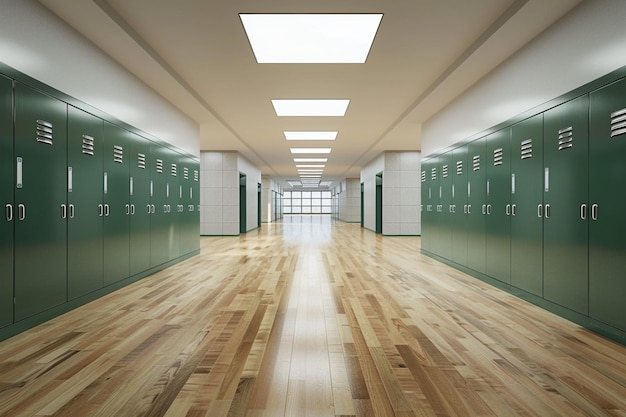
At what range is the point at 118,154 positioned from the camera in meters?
5.94

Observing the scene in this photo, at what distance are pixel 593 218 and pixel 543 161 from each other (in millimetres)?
1161

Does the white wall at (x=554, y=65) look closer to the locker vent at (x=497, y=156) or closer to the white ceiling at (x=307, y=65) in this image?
the white ceiling at (x=307, y=65)

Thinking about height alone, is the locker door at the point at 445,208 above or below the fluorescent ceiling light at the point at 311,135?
below

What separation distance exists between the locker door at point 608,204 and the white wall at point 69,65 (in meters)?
5.90

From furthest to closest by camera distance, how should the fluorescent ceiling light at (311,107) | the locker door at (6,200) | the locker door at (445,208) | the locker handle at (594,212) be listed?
the fluorescent ceiling light at (311,107)
the locker door at (445,208)
the locker handle at (594,212)
the locker door at (6,200)

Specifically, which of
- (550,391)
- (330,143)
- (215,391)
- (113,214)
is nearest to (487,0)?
(550,391)

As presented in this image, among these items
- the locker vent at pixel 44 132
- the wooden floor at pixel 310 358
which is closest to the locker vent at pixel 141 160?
the wooden floor at pixel 310 358

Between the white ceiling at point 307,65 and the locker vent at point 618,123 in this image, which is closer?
the locker vent at point 618,123

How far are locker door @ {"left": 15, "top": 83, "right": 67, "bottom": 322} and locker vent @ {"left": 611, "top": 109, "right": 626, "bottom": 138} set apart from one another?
585 cm

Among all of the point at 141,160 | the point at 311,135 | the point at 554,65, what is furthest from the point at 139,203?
the point at 311,135

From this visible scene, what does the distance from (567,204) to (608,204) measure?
2.08 ft

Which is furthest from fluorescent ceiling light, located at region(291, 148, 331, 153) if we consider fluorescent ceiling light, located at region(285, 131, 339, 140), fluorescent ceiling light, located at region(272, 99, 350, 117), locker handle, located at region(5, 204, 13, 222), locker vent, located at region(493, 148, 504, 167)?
locker handle, located at region(5, 204, 13, 222)

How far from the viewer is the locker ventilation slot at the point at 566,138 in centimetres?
437

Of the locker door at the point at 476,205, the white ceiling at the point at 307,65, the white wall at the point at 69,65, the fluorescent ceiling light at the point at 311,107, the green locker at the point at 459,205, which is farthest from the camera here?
the fluorescent ceiling light at the point at 311,107
